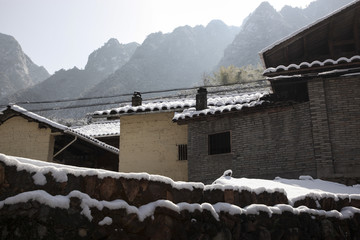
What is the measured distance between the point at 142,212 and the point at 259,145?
356 inches

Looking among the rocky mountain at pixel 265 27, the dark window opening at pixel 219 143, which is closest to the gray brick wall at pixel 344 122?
the dark window opening at pixel 219 143

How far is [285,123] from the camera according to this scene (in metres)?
12.4

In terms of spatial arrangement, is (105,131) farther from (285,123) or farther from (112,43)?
(112,43)

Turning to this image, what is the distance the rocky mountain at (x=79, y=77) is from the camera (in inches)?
2701

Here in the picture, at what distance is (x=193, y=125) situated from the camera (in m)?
14.5

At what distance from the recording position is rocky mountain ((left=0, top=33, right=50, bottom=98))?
7700 centimetres

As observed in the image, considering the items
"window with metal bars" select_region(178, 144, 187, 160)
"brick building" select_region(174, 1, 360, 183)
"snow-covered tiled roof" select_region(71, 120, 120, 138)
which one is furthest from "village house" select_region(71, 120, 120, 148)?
"brick building" select_region(174, 1, 360, 183)

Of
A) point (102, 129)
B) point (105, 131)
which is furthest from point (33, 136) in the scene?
point (102, 129)

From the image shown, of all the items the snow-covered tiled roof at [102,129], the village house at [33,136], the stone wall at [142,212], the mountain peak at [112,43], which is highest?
the mountain peak at [112,43]

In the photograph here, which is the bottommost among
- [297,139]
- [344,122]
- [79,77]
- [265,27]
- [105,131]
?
[297,139]

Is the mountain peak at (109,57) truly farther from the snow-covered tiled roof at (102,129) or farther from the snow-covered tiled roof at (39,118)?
the snow-covered tiled roof at (39,118)

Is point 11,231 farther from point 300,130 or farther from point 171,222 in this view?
point 300,130

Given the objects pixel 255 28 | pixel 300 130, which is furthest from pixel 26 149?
pixel 255 28

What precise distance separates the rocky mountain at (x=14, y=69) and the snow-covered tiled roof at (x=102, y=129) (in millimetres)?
55559
